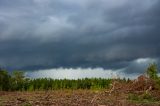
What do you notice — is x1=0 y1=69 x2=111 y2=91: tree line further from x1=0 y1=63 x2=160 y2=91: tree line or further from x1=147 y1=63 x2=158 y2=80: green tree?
x1=147 y1=63 x2=158 y2=80: green tree

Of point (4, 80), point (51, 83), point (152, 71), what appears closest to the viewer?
point (152, 71)

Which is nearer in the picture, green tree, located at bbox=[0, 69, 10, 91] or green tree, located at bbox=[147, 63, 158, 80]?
green tree, located at bbox=[147, 63, 158, 80]

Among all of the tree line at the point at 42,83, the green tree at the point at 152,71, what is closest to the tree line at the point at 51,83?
the tree line at the point at 42,83

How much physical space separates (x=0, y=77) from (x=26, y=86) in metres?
3.66

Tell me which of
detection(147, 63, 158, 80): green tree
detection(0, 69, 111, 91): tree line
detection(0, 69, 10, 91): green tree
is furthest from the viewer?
detection(0, 69, 111, 91): tree line

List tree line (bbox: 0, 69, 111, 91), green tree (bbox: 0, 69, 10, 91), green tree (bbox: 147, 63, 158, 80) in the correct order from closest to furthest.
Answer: green tree (bbox: 147, 63, 158, 80)
green tree (bbox: 0, 69, 10, 91)
tree line (bbox: 0, 69, 111, 91)

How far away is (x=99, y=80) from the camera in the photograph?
2983 centimetres

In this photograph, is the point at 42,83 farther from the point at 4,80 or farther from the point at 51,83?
the point at 4,80

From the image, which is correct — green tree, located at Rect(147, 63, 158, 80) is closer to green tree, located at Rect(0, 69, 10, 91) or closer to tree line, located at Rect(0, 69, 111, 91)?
tree line, located at Rect(0, 69, 111, 91)

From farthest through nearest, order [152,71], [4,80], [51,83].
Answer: [51,83] → [4,80] → [152,71]

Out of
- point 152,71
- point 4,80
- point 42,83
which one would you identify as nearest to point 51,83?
point 42,83

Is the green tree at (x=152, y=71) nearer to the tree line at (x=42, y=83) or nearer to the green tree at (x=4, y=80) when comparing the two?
the tree line at (x=42, y=83)

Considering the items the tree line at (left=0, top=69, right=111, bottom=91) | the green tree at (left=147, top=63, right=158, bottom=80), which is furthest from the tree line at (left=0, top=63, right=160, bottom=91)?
the green tree at (left=147, top=63, right=158, bottom=80)

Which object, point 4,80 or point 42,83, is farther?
point 42,83
